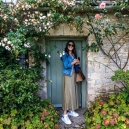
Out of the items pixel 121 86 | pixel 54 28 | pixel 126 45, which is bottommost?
pixel 121 86

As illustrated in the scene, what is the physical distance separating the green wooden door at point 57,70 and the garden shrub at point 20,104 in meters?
1.20

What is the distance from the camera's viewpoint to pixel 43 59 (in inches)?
215

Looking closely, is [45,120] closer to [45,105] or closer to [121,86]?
[45,105]

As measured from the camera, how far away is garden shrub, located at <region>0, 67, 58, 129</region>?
14.3 feet

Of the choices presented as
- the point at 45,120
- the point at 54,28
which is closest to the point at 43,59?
the point at 54,28

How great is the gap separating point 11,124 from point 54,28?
8.36ft

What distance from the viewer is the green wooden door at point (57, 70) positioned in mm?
5863

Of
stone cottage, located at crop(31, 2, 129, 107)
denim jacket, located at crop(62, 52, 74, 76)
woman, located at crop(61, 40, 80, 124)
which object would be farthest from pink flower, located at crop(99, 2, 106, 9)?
denim jacket, located at crop(62, 52, 74, 76)

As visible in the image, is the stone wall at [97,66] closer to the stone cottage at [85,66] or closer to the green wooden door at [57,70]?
the stone cottage at [85,66]

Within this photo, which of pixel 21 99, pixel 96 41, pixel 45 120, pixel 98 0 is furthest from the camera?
pixel 96 41

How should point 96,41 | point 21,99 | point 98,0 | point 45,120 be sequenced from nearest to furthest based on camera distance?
point 21,99, point 45,120, point 98,0, point 96,41

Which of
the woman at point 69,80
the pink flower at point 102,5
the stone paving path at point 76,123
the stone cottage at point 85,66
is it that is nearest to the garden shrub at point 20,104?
the stone paving path at point 76,123

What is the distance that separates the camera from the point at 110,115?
471 centimetres

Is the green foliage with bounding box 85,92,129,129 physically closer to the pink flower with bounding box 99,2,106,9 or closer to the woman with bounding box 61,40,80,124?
the woman with bounding box 61,40,80,124
